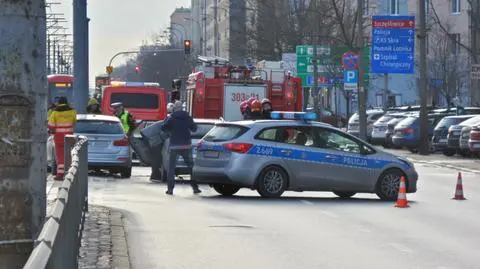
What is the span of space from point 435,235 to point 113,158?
39.7 feet

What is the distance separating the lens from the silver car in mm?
23859

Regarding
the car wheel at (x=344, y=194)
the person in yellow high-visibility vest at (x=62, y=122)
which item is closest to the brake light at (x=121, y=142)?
the person in yellow high-visibility vest at (x=62, y=122)

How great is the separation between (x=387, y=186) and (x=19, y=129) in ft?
44.1

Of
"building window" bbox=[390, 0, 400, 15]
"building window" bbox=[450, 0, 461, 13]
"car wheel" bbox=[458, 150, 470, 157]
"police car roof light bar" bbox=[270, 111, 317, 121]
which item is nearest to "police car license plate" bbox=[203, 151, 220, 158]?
"police car roof light bar" bbox=[270, 111, 317, 121]

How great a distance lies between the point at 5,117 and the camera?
235 inches

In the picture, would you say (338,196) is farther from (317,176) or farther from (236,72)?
(236,72)

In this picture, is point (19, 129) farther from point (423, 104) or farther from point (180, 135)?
point (423, 104)

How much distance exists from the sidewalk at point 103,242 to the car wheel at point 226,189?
4.68 metres

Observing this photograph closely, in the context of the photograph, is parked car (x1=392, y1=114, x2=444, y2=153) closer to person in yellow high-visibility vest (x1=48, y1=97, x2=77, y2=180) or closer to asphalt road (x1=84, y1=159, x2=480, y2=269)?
asphalt road (x1=84, y1=159, x2=480, y2=269)

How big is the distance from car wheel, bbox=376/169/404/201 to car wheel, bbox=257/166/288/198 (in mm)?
1764

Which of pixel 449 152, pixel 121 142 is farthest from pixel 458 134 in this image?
pixel 121 142

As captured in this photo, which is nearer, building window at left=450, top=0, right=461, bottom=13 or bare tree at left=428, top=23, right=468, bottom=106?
bare tree at left=428, top=23, right=468, bottom=106

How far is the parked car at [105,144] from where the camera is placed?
23.9 meters

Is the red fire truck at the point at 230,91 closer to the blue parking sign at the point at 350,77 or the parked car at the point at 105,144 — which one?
the parked car at the point at 105,144
